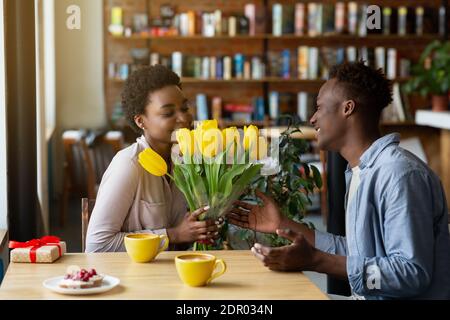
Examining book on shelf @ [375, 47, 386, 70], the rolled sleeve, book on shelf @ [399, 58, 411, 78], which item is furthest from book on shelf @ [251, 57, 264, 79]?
the rolled sleeve

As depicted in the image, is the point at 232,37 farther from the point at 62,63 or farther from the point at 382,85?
the point at 382,85

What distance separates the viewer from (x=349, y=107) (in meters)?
1.99

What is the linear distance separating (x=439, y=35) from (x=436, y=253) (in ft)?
18.0

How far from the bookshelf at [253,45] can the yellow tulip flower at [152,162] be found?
15.8 feet

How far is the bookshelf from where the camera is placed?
6793 mm

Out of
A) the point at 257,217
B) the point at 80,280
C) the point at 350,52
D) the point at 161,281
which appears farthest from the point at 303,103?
the point at 80,280

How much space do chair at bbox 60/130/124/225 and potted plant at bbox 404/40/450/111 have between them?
97.2 inches

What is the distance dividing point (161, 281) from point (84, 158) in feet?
12.2

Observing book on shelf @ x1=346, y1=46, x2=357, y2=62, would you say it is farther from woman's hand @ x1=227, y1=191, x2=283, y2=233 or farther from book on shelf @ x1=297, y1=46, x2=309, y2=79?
woman's hand @ x1=227, y1=191, x2=283, y2=233

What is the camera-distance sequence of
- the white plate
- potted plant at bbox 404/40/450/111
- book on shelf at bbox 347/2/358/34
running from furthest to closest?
book on shelf at bbox 347/2/358/34 → potted plant at bbox 404/40/450/111 → the white plate

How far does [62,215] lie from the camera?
4570mm

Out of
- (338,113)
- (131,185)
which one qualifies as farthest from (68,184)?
(338,113)

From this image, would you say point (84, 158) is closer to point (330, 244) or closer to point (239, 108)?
point (239, 108)

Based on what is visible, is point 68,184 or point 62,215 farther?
point 68,184
